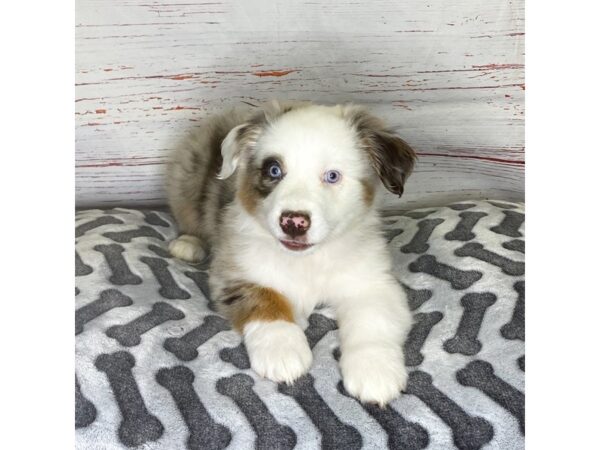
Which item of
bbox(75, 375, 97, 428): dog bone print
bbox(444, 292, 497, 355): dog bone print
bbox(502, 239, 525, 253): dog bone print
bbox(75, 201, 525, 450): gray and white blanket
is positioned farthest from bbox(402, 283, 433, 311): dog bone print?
bbox(75, 375, 97, 428): dog bone print

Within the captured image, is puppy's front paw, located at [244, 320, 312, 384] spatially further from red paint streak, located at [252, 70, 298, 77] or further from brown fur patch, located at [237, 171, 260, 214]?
red paint streak, located at [252, 70, 298, 77]

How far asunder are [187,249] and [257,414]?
1.40 meters

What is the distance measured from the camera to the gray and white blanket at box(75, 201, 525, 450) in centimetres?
201

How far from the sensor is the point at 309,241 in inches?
93.4

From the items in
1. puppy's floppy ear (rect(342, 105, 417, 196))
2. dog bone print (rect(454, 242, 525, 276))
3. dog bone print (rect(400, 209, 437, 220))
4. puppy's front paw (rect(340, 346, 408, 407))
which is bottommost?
puppy's front paw (rect(340, 346, 408, 407))

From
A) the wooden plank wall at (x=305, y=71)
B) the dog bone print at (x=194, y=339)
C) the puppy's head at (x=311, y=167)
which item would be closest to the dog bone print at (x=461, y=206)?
the wooden plank wall at (x=305, y=71)

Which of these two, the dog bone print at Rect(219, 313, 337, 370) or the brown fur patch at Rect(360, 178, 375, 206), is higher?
the brown fur patch at Rect(360, 178, 375, 206)

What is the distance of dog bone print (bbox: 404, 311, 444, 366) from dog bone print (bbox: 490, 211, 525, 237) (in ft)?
2.10

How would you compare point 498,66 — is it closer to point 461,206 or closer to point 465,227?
point 461,206

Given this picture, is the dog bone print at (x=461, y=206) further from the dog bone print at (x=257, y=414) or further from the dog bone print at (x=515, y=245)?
the dog bone print at (x=257, y=414)

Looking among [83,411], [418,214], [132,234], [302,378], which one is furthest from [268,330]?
[418,214]

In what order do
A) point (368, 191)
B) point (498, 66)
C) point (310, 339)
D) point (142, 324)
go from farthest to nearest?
point (498, 66)
point (368, 191)
point (310, 339)
point (142, 324)

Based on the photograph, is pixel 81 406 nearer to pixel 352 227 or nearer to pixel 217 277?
pixel 217 277
